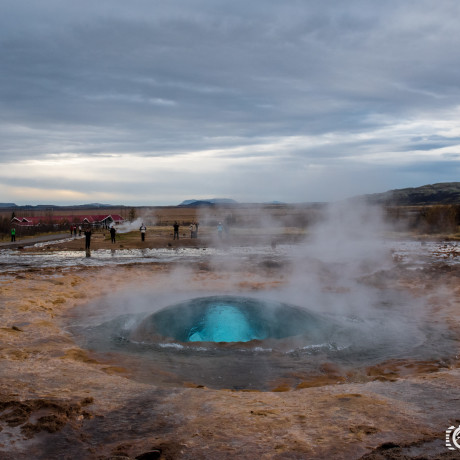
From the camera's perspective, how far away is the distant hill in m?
105

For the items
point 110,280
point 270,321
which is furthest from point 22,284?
point 270,321

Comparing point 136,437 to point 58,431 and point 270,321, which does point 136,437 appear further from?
point 270,321

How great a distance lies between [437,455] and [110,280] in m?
12.3

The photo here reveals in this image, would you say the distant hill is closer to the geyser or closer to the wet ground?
the wet ground

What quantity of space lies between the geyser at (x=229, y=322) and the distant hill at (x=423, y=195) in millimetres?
98612

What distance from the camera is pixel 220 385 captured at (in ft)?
19.1

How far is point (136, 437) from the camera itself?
3.84 m
